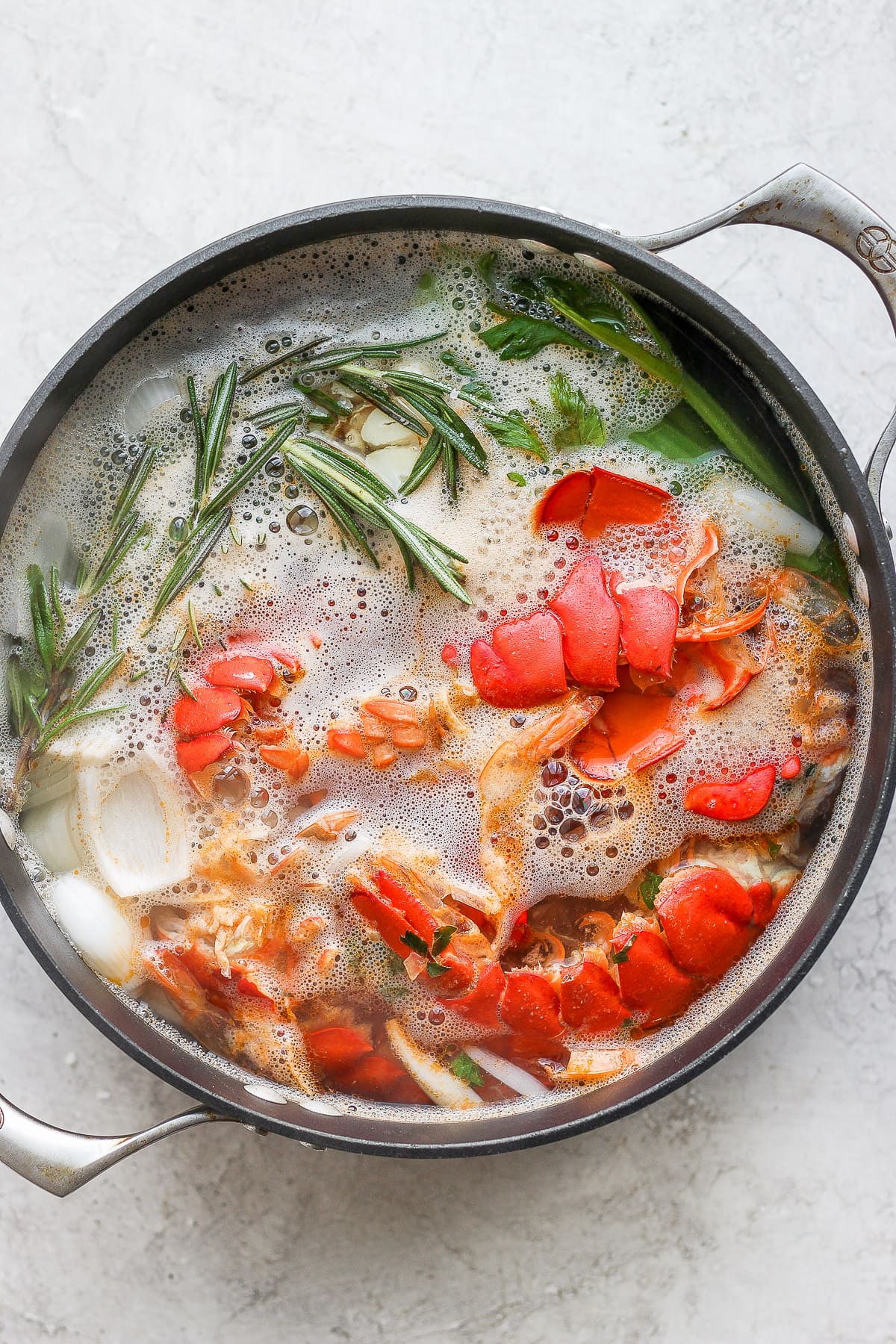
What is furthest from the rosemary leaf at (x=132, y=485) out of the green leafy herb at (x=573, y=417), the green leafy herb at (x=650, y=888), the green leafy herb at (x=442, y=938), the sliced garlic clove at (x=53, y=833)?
the green leafy herb at (x=650, y=888)

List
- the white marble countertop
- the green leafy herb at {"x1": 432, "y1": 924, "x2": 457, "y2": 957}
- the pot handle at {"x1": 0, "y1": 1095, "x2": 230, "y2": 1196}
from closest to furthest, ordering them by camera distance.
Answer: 1. the pot handle at {"x1": 0, "y1": 1095, "x2": 230, "y2": 1196}
2. the green leafy herb at {"x1": 432, "y1": 924, "x2": 457, "y2": 957}
3. the white marble countertop

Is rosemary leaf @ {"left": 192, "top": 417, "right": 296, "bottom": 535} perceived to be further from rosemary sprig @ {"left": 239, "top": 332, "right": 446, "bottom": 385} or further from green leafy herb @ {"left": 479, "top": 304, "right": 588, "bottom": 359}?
green leafy herb @ {"left": 479, "top": 304, "right": 588, "bottom": 359}

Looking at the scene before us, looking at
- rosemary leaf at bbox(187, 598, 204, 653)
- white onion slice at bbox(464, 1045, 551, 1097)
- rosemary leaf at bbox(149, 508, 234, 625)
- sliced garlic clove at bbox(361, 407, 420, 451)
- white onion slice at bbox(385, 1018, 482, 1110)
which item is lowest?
white onion slice at bbox(385, 1018, 482, 1110)

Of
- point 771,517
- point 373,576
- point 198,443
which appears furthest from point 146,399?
point 771,517

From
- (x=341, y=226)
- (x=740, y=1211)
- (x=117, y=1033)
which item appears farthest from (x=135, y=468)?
(x=740, y=1211)

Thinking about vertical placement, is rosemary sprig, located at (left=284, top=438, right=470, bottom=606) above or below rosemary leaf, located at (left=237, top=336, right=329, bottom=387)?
below

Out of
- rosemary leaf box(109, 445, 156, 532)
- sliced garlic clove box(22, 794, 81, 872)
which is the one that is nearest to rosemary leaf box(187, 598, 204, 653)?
rosemary leaf box(109, 445, 156, 532)

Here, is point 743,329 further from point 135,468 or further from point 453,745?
point 135,468

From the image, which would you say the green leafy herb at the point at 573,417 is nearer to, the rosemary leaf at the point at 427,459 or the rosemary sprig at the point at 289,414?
the rosemary leaf at the point at 427,459
